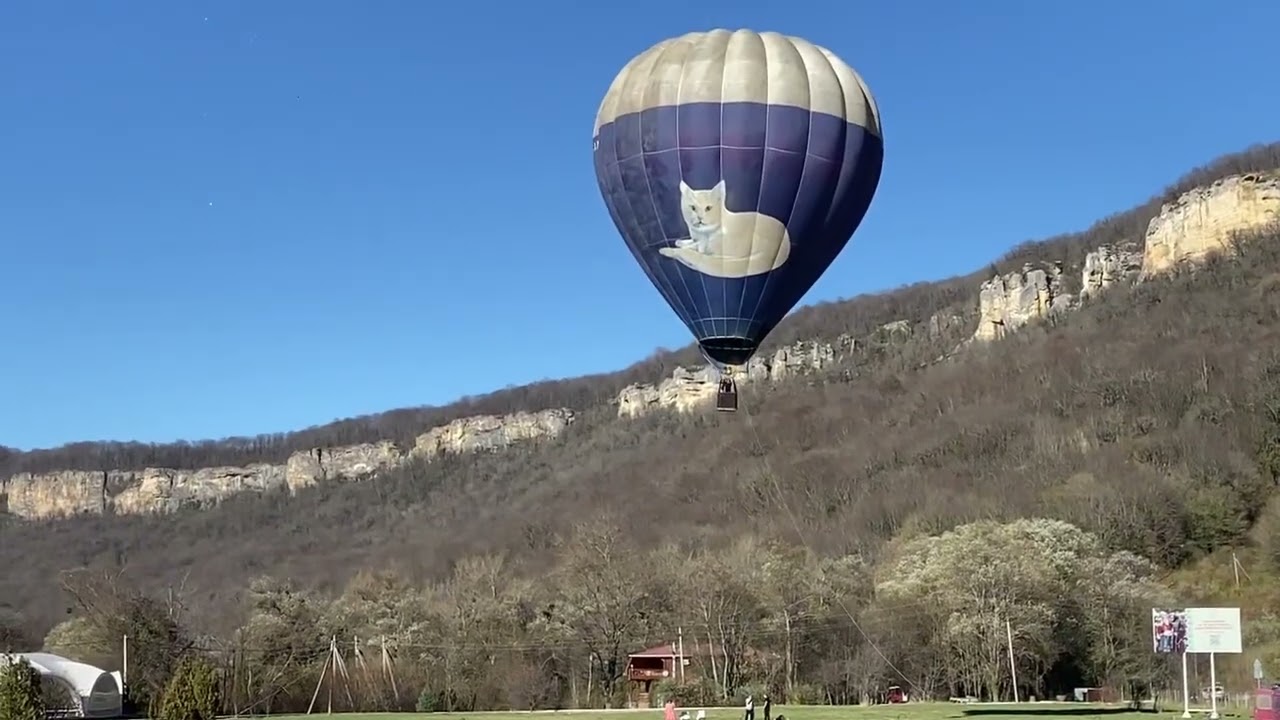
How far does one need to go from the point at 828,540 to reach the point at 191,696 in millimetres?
68302

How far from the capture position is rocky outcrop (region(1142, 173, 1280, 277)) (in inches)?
6171

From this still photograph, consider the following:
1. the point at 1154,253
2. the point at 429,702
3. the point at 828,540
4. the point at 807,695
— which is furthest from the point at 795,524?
the point at 1154,253

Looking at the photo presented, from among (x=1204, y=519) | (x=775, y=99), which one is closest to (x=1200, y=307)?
(x=1204, y=519)

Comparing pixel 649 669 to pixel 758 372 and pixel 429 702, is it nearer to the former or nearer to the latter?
pixel 429 702

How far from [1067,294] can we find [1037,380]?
50.1 meters

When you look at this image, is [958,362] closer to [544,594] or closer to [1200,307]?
[1200,307]

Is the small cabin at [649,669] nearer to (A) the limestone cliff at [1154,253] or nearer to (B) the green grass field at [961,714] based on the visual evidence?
(B) the green grass field at [961,714]

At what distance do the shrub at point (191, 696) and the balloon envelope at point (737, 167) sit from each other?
515 inches

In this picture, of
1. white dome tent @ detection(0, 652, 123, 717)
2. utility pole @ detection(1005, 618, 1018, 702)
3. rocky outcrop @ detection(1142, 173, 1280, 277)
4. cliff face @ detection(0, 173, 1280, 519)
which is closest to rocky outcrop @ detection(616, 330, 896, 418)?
cliff face @ detection(0, 173, 1280, 519)

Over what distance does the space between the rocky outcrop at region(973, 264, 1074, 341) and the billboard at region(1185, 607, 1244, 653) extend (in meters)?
134

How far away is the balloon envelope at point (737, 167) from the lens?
27672 mm

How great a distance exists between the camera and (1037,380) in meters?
128

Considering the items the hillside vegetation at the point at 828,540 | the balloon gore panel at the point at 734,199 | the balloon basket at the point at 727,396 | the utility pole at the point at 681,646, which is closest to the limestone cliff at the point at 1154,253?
the hillside vegetation at the point at 828,540

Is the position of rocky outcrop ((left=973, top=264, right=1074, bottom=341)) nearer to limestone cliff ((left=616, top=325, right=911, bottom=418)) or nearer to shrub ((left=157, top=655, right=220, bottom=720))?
limestone cliff ((left=616, top=325, right=911, bottom=418))
